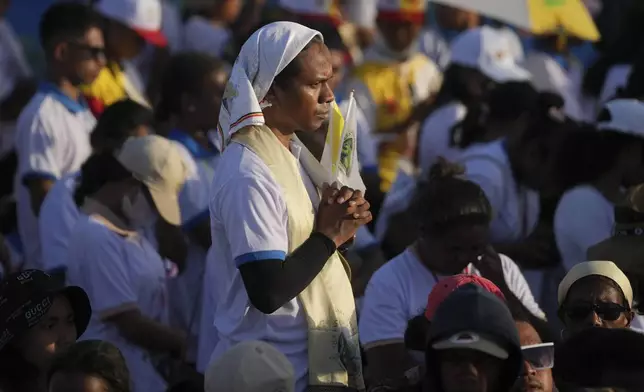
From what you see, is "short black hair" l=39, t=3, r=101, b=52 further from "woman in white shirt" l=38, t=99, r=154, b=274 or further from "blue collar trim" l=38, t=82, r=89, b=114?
"woman in white shirt" l=38, t=99, r=154, b=274

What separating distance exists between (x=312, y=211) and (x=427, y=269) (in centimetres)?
108

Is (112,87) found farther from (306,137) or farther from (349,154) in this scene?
(349,154)

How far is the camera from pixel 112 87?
8.92 m

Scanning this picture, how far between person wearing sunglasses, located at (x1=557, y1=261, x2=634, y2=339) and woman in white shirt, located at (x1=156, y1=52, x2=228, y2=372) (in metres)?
1.69

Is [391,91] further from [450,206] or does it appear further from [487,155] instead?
[450,206]

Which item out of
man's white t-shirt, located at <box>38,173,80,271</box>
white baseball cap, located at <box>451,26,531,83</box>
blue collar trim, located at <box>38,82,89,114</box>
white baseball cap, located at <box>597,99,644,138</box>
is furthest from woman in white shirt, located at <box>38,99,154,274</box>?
white baseball cap, located at <box>451,26,531,83</box>

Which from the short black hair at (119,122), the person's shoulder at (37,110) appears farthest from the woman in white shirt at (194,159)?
the person's shoulder at (37,110)

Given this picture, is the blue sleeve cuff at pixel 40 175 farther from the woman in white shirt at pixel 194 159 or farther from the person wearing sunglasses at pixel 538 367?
the person wearing sunglasses at pixel 538 367

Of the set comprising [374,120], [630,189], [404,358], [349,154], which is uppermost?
[349,154]

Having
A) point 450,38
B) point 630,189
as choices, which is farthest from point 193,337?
point 450,38

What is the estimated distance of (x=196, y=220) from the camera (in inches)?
276

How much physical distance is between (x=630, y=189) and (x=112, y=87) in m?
3.69

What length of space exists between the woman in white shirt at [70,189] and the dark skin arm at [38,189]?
1.10 ft

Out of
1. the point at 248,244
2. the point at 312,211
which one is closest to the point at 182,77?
the point at 312,211
